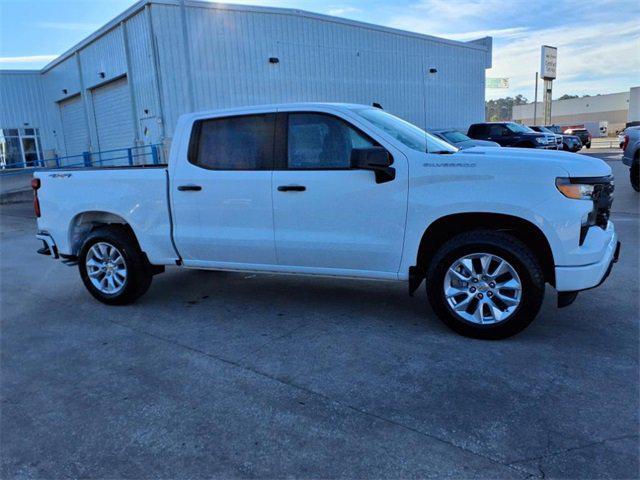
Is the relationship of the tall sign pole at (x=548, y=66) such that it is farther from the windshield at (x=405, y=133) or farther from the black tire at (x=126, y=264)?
the black tire at (x=126, y=264)

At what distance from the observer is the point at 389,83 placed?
1001 inches

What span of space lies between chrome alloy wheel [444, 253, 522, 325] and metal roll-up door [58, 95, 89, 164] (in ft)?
85.8

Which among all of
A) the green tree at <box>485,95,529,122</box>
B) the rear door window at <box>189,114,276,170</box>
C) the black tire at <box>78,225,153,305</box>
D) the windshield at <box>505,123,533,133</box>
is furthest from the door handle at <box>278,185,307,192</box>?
the green tree at <box>485,95,529,122</box>

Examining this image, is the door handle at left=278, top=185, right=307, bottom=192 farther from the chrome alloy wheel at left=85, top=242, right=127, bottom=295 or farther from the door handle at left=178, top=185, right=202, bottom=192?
the chrome alloy wheel at left=85, top=242, right=127, bottom=295

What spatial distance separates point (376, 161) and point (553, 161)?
4.29 feet

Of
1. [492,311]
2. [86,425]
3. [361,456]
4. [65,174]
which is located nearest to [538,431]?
[361,456]

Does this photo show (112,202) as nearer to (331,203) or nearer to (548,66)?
(331,203)

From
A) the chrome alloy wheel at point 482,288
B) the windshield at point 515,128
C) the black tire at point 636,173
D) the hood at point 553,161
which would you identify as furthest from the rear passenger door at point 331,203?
the windshield at point 515,128

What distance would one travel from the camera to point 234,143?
475 cm

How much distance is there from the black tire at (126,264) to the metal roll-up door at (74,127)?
76.6 feet

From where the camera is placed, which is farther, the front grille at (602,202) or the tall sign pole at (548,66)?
the tall sign pole at (548,66)

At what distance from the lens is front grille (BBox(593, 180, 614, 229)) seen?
3826 millimetres

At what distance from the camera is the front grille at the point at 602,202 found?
3826 millimetres

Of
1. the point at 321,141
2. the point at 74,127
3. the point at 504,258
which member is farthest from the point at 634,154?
the point at 74,127
